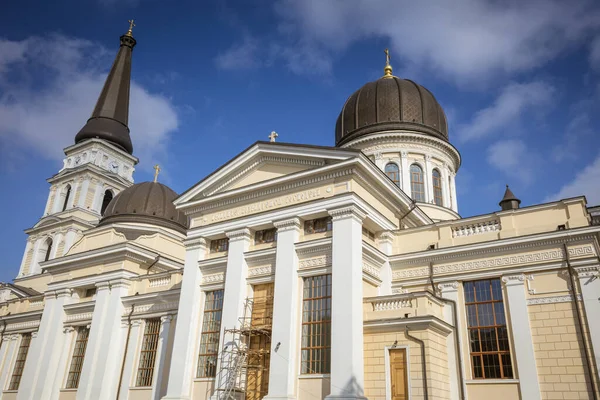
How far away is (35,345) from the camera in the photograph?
2708 centimetres

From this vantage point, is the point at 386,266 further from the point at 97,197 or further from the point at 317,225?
the point at 97,197

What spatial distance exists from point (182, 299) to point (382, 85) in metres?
16.5

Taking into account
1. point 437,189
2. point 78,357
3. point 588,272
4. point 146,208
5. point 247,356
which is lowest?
point 247,356

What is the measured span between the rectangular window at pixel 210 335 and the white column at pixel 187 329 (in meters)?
0.27

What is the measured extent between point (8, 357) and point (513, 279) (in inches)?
1102

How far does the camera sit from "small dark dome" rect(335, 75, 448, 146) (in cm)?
2870

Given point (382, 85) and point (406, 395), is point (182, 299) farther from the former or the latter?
point (382, 85)

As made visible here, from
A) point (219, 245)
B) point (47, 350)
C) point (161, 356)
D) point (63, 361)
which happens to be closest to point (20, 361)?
point (47, 350)

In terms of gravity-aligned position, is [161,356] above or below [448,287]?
below

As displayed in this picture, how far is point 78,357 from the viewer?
26.1 metres

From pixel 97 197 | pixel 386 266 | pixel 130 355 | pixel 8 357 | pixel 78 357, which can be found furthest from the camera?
pixel 97 197

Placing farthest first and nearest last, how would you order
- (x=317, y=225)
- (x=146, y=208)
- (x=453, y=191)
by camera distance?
1. (x=146, y=208)
2. (x=453, y=191)
3. (x=317, y=225)

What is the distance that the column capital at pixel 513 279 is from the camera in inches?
681

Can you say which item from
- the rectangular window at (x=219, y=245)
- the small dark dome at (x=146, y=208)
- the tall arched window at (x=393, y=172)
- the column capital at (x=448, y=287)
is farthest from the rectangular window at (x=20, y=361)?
the column capital at (x=448, y=287)
